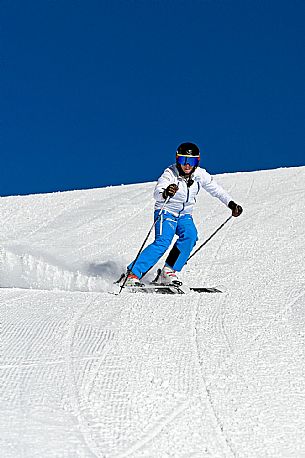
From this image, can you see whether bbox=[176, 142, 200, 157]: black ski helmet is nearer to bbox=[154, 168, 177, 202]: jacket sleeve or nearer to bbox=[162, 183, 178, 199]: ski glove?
bbox=[154, 168, 177, 202]: jacket sleeve

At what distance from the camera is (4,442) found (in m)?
2.92

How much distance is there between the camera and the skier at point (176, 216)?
728 cm

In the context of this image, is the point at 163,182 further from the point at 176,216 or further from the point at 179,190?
the point at 176,216

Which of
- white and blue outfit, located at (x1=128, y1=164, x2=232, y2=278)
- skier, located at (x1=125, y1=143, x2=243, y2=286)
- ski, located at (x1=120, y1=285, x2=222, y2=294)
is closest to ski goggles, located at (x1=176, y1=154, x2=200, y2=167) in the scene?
skier, located at (x1=125, y1=143, x2=243, y2=286)

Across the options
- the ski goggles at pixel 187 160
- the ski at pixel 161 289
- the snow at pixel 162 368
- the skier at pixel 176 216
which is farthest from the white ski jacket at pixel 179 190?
the snow at pixel 162 368

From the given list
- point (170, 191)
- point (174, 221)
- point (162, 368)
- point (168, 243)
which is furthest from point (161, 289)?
point (162, 368)

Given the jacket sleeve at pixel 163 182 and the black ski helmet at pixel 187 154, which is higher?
the black ski helmet at pixel 187 154

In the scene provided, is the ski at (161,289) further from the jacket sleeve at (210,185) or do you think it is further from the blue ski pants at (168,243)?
the jacket sleeve at (210,185)

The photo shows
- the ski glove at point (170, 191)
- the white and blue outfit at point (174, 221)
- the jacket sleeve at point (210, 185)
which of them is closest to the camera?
the ski glove at point (170, 191)

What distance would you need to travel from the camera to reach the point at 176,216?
7566 mm

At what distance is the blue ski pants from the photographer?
7367mm

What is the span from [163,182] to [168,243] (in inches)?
28.9

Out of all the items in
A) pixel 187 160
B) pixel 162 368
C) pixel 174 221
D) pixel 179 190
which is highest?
pixel 187 160

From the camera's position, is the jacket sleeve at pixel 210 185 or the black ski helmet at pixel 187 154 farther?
the jacket sleeve at pixel 210 185
